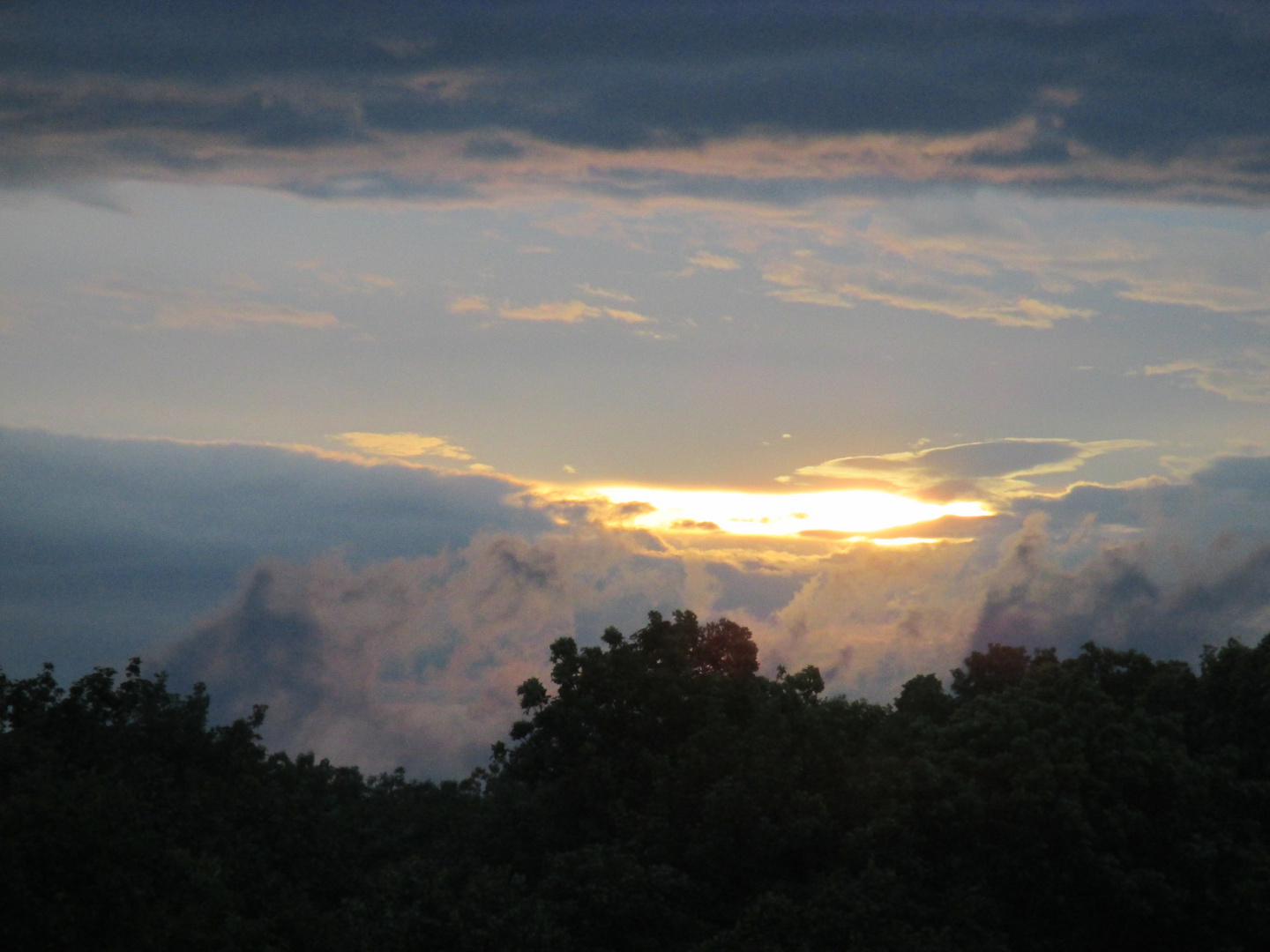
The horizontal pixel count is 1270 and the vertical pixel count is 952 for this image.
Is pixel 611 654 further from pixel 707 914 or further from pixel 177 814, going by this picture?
pixel 177 814

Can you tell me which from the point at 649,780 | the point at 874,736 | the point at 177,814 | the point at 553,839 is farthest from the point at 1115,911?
the point at 177,814

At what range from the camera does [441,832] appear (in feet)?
125

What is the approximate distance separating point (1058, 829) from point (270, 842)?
1789cm

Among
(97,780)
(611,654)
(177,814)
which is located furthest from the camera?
(611,654)

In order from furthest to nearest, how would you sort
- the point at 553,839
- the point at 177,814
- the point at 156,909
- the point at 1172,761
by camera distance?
the point at 553,839 < the point at 1172,761 < the point at 177,814 < the point at 156,909

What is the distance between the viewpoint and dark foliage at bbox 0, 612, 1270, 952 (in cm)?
2406

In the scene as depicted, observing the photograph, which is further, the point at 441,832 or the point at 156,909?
the point at 441,832

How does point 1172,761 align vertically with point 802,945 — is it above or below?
above

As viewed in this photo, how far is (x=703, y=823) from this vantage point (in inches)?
1129

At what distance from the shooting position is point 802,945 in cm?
2419

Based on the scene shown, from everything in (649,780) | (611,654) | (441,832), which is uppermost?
(611,654)

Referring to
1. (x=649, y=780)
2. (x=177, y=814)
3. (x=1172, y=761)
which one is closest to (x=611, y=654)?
(x=649, y=780)

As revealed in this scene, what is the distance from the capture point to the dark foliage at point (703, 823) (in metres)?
24.1

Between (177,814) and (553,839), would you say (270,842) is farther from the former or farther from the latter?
(553,839)
